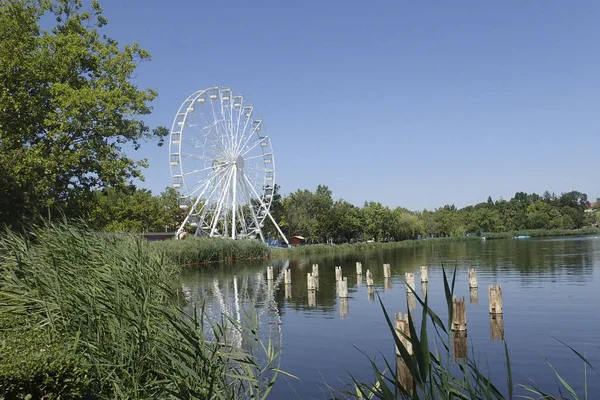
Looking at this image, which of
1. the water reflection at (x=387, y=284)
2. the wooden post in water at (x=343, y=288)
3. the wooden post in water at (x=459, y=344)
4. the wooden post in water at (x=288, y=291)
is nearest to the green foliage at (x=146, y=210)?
the wooden post in water at (x=288, y=291)

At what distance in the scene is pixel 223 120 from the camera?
55.5 m

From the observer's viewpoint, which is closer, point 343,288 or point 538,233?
point 343,288

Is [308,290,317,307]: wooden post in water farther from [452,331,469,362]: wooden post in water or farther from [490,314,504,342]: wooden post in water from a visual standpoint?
[452,331,469,362]: wooden post in water

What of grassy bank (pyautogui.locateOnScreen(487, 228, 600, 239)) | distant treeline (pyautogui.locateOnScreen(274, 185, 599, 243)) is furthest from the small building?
grassy bank (pyautogui.locateOnScreen(487, 228, 600, 239))

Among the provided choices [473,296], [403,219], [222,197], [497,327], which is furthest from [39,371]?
[403,219]

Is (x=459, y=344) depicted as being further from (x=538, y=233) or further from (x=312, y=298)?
(x=538, y=233)

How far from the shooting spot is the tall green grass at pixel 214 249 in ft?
156

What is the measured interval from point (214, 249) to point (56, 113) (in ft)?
97.7

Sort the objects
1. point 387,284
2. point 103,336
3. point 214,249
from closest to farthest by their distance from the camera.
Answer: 1. point 103,336
2. point 387,284
3. point 214,249

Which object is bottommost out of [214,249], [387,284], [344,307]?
[344,307]

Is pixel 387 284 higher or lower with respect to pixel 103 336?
lower

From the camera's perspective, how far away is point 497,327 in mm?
17953

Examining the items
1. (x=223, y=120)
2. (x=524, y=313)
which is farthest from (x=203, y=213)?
(x=524, y=313)

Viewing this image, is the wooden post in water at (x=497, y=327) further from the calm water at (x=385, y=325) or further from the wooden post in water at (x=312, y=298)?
the wooden post in water at (x=312, y=298)
